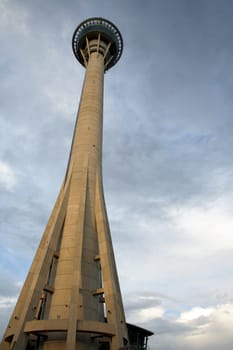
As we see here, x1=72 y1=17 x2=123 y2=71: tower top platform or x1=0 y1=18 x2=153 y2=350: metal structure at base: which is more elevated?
x1=72 y1=17 x2=123 y2=71: tower top platform

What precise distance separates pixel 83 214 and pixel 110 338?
9.93 metres

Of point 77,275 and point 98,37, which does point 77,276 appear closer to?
point 77,275

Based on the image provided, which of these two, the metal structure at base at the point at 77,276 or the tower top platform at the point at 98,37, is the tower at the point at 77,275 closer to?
the metal structure at base at the point at 77,276

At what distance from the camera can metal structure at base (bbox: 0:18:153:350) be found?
67.5 ft

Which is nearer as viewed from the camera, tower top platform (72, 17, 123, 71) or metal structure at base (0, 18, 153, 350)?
metal structure at base (0, 18, 153, 350)

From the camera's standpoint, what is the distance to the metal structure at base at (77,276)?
67.5 feet

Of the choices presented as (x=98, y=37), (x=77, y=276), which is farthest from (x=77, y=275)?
(x=98, y=37)

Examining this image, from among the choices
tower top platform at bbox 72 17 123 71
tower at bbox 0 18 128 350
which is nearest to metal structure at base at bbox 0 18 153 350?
tower at bbox 0 18 128 350

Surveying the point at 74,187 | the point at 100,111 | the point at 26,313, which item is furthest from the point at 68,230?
the point at 100,111

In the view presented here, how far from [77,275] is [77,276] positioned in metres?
0.09

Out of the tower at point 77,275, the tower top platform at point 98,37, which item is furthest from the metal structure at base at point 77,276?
the tower top platform at point 98,37

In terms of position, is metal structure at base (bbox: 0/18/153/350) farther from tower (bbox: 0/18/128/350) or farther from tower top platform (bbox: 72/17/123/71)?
tower top platform (bbox: 72/17/123/71)

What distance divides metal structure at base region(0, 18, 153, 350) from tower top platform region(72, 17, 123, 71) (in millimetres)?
14221

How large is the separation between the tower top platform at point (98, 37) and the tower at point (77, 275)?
13.9m
